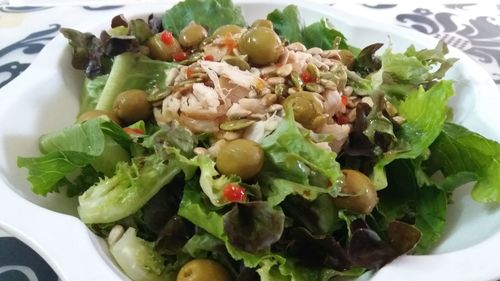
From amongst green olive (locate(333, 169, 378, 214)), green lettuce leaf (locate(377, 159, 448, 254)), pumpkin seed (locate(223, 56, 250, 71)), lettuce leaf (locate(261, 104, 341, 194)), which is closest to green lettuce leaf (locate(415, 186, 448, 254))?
green lettuce leaf (locate(377, 159, 448, 254))

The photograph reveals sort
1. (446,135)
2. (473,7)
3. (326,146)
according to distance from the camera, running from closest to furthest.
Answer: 1. (326,146)
2. (446,135)
3. (473,7)

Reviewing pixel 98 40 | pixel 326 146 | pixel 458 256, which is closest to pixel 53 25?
pixel 98 40

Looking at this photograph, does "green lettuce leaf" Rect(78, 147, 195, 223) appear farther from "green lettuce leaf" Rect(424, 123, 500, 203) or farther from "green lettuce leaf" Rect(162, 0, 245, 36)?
"green lettuce leaf" Rect(162, 0, 245, 36)

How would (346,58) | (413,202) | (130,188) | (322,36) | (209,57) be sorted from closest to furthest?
(130,188) → (413,202) → (209,57) → (346,58) → (322,36)

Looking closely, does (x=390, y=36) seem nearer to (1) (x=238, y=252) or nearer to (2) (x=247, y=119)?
(2) (x=247, y=119)

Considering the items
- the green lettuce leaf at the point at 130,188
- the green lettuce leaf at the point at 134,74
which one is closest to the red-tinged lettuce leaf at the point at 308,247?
the green lettuce leaf at the point at 130,188

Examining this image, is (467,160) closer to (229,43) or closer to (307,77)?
(307,77)

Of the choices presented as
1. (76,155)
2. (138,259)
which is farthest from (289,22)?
(138,259)
